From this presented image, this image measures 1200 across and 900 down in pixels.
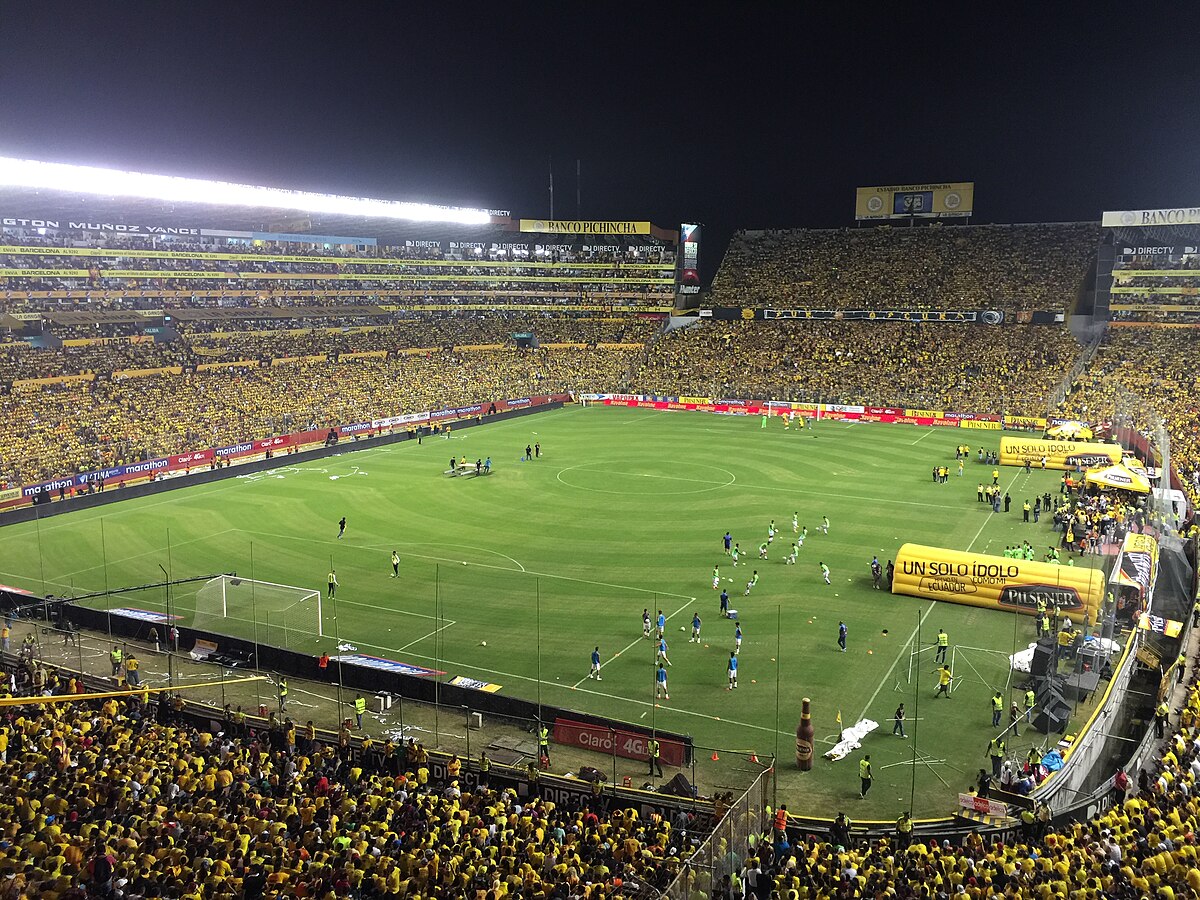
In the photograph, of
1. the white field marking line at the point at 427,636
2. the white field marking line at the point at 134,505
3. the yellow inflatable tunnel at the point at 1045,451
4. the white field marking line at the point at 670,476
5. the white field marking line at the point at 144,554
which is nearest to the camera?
the white field marking line at the point at 427,636

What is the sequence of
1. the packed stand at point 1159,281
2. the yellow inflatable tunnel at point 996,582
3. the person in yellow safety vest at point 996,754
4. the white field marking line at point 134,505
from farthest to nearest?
the packed stand at point 1159,281, the white field marking line at point 134,505, the yellow inflatable tunnel at point 996,582, the person in yellow safety vest at point 996,754

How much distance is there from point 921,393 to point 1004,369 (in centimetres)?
786

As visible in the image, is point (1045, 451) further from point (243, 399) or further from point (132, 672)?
point (243, 399)

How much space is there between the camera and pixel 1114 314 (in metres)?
84.4

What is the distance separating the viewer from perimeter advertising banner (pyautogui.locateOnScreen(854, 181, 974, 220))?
336ft

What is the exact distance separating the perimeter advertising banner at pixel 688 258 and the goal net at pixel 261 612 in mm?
85188

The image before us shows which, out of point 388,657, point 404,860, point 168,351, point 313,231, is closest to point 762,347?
point 313,231

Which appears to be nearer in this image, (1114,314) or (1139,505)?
(1139,505)

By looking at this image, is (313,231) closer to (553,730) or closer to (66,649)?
(66,649)

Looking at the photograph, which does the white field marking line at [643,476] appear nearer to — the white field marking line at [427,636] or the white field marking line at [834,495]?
the white field marking line at [834,495]

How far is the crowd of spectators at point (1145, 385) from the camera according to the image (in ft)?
189

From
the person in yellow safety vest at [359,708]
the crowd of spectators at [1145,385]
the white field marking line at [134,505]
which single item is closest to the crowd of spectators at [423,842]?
the person in yellow safety vest at [359,708]

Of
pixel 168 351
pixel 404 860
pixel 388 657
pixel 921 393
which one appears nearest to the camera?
pixel 404 860

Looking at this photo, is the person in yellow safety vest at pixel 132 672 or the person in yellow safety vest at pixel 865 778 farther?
the person in yellow safety vest at pixel 132 672
